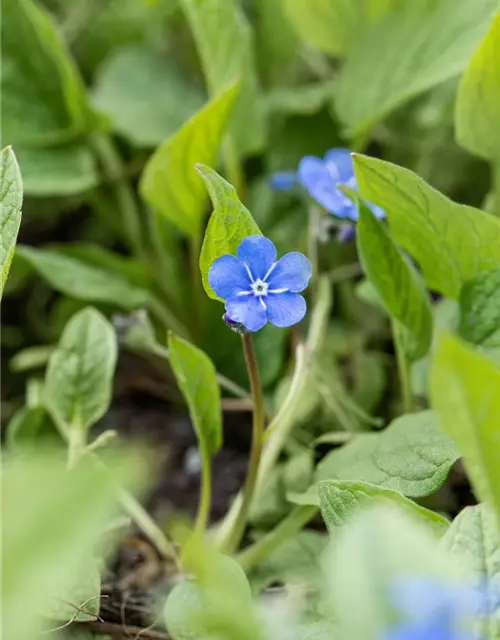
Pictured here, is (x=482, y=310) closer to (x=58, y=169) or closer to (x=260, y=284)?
(x=260, y=284)

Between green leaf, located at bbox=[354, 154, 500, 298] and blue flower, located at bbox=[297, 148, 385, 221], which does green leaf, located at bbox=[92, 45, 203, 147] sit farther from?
green leaf, located at bbox=[354, 154, 500, 298]

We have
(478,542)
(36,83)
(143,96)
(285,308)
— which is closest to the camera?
(478,542)

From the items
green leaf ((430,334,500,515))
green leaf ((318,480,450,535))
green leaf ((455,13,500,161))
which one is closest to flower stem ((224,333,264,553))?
green leaf ((318,480,450,535))

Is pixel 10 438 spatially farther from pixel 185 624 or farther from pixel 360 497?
pixel 360 497

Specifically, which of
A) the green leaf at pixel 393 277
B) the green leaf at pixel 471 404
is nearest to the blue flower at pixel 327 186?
the green leaf at pixel 393 277

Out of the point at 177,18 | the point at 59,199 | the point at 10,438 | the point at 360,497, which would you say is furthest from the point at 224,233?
the point at 177,18

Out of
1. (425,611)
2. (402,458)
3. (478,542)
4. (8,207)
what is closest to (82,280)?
(8,207)
